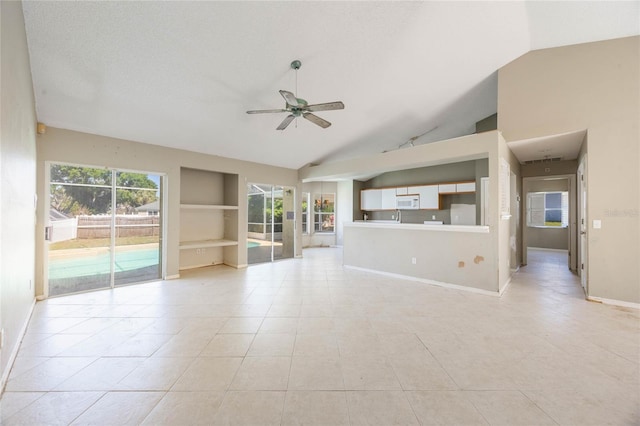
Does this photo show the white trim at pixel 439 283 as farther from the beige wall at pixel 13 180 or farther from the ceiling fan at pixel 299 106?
the beige wall at pixel 13 180

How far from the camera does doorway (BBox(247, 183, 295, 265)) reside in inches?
279

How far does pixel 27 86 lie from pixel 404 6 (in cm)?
434

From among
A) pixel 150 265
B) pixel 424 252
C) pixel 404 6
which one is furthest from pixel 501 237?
pixel 150 265

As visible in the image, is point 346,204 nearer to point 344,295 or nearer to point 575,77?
point 344,295

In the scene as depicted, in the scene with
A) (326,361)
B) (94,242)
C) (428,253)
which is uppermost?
(94,242)

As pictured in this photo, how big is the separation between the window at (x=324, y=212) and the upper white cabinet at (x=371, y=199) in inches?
46.9

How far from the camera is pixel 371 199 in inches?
360

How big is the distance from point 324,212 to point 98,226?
691 centimetres

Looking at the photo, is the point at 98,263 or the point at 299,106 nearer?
the point at 299,106

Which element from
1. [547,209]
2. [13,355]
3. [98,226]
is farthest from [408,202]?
[13,355]

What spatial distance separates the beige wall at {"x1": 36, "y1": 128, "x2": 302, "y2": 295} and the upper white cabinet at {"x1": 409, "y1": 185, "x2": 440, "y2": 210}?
4330 mm

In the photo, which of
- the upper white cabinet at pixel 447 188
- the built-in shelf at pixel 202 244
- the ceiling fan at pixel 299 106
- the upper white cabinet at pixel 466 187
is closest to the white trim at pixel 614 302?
the upper white cabinet at pixel 466 187

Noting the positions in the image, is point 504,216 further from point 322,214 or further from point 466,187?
point 322,214

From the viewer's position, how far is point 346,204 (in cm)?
964
